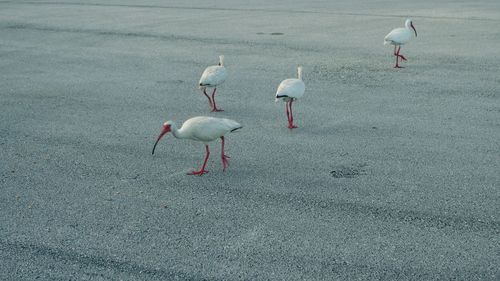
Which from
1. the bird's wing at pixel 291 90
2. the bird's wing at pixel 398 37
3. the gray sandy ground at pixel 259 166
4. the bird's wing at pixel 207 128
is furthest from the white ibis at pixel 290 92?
the bird's wing at pixel 398 37

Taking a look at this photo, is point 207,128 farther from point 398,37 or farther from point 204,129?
point 398,37

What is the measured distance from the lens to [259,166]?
743cm

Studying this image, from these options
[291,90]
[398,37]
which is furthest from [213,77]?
[398,37]

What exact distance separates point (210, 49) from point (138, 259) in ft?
33.1

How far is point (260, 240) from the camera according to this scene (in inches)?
221

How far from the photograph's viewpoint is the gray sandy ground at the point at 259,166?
533cm

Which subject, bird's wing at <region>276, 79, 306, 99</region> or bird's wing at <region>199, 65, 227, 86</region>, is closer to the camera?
bird's wing at <region>276, 79, 306, 99</region>

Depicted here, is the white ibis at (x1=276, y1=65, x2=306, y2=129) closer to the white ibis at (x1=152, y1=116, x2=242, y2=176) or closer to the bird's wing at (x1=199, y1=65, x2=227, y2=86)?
the bird's wing at (x1=199, y1=65, x2=227, y2=86)

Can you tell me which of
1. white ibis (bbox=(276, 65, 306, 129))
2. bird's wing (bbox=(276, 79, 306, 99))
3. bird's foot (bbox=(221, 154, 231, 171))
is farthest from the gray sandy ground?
bird's wing (bbox=(276, 79, 306, 99))

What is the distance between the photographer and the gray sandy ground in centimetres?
533

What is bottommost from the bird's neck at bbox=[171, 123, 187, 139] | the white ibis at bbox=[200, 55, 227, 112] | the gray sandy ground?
the gray sandy ground

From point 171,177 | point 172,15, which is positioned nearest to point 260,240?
point 171,177

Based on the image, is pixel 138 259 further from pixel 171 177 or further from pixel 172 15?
pixel 172 15

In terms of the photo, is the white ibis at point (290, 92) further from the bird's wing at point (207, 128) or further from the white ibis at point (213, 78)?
the bird's wing at point (207, 128)
